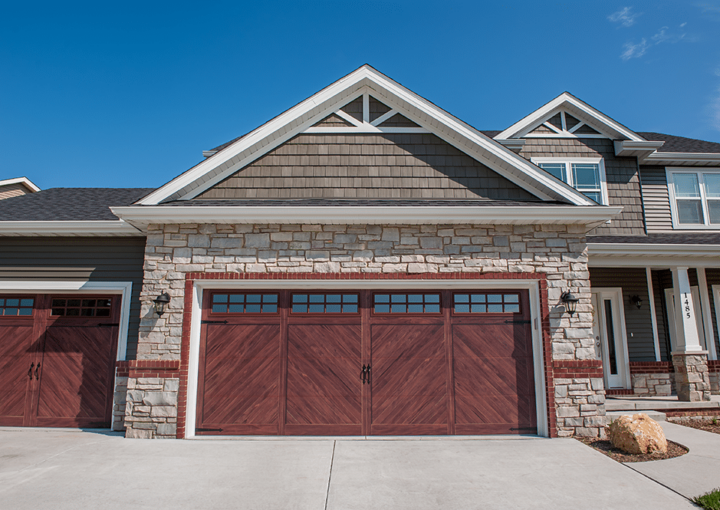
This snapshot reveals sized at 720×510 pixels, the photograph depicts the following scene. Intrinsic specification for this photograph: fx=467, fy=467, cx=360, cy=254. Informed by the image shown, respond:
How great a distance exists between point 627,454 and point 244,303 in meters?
6.03

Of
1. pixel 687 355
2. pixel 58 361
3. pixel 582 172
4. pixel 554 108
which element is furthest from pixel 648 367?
pixel 58 361

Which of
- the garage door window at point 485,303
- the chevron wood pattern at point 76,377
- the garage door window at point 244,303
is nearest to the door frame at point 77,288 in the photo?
the chevron wood pattern at point 76,377

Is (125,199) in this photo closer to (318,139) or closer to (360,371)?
(318,139)

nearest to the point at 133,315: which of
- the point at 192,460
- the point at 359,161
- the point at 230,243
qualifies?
the point at 230,243

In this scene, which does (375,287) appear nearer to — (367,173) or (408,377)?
(408,377)

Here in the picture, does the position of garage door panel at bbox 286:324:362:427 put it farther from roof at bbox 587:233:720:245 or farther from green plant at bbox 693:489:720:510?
roof at bbox 587:233:720:245

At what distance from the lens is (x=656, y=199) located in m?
11.8

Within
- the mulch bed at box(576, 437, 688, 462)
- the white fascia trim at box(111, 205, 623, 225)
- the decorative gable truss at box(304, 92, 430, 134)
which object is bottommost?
the mulch bed at box(576, 437, 688, 462)

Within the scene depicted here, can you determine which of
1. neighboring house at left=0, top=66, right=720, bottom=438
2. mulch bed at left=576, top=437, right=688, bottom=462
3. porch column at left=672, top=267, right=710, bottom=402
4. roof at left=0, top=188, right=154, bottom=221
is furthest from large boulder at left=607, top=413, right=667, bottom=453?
roof at left=0, top=188, right=154, bottom=221

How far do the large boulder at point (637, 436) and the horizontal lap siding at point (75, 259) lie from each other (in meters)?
7.94

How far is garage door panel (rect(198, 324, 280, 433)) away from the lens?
7.36 meters

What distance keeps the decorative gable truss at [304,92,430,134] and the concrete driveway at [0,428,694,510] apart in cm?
529

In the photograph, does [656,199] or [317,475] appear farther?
[656,199]

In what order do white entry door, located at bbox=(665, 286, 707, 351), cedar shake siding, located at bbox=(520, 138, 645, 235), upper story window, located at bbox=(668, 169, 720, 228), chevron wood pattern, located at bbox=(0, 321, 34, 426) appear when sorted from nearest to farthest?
chevron wood pattern, located at bbox=(0, 321, 34, 426) < white entry door, located at bbox=(665, 286, 707, 351) < cedar shake siding, located at bbox=(520, 138, 645, 235) < upper story window, located at bbox=(668, 169, 720, 228)
